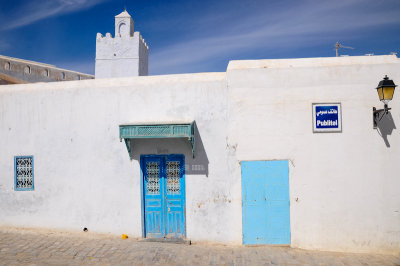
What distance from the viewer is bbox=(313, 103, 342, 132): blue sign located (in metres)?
5.91

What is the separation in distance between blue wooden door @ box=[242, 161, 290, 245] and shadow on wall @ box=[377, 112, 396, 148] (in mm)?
2134

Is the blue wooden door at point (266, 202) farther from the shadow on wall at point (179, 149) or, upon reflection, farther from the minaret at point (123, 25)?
the minaret at point (123, 25)

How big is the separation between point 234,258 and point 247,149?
2.26 m

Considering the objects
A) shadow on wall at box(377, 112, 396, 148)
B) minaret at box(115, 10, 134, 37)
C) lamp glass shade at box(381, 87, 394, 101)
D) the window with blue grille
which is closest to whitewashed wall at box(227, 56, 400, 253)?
shadow on wall at box(377, 112, 396, 148)

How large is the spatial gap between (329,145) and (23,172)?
7378 mm

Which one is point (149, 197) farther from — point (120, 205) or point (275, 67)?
point (275, 67)

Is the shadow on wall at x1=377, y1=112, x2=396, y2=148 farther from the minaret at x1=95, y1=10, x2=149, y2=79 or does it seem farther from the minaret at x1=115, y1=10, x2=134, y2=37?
the minaret at x1=115, y1=10, x2=134, y2=37

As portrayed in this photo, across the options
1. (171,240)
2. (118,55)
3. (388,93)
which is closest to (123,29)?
(118,55)

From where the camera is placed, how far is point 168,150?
20.6 ft

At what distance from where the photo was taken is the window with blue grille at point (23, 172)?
680 centimetres

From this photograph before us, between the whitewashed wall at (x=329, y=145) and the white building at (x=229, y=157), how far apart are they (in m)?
0.02

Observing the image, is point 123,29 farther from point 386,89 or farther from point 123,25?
point 386,89

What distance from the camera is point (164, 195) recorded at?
20.6 ft

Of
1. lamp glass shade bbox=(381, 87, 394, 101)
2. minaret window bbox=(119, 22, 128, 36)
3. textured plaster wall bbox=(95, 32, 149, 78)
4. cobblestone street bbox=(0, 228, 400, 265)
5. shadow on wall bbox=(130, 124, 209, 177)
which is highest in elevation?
minaret window bbox=(119, 22, 128, 36)
